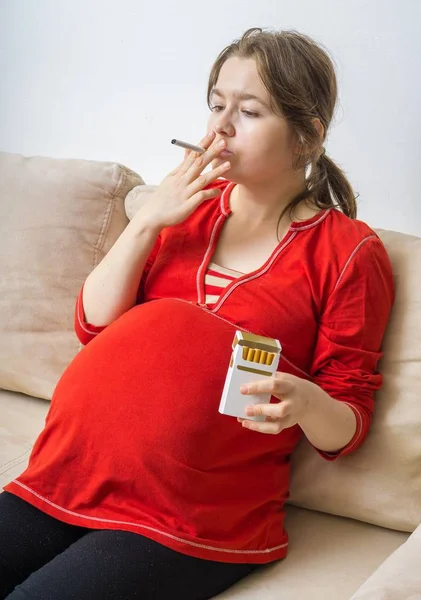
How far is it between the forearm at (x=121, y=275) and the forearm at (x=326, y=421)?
371mm

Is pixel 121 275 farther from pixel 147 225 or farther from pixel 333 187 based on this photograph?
pixel 333 187

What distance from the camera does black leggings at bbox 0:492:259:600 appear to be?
104 centimetres

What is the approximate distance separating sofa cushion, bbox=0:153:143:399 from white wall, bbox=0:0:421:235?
1.07 ft

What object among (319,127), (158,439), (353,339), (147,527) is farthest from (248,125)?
(147,527)

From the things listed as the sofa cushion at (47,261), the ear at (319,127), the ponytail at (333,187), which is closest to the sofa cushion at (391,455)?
the ponytail at (333,187)

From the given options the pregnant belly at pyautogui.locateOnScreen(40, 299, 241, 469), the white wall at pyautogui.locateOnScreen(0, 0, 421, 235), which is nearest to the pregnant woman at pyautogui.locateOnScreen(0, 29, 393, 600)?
the pregnant belly at pyautogui.locateOnScreen(40, 299, 241, 469)

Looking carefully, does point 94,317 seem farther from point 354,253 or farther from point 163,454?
point 354,253

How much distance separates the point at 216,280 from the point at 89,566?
19.2 inches

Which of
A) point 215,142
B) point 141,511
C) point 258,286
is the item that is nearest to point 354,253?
point 258,286

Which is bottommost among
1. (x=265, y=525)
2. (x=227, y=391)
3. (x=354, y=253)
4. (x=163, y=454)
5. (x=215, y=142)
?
(x=265, y=525)

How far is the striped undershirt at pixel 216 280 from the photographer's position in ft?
4.26

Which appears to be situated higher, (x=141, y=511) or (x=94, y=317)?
(x=94, y=317)

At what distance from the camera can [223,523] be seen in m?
1.16

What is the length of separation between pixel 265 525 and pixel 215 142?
1.94 feet
